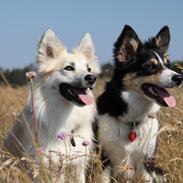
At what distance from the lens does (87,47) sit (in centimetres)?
527

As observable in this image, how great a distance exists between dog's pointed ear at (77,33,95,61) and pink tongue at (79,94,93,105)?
713mm

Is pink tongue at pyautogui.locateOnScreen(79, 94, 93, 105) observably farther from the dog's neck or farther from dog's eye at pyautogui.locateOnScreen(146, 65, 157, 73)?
dog's eye at pyautogui.locateOnScreen(146, 65, 157, 73)

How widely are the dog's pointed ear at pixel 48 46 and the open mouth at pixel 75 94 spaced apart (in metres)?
0.42

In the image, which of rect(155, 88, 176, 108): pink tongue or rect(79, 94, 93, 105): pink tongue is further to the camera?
rect(155, 88, 176, 108): pink tongue

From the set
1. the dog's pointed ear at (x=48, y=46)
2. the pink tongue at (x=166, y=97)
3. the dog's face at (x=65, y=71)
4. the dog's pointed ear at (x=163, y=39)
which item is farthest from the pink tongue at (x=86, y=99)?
the dog's pointed ear at (x=163, y=39)

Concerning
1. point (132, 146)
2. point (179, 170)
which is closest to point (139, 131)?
point (132, 146)

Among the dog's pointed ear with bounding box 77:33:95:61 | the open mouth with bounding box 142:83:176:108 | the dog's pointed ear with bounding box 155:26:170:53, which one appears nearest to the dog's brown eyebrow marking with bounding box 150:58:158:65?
the open mouth with bounding box 142:83:176:108

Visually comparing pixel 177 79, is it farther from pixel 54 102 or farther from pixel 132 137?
pixel 54 102

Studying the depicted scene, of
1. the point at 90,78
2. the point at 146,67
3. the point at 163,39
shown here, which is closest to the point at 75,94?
the point at 90,78

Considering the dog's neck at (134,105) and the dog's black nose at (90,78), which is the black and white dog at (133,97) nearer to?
the dog's neck at (134,105)

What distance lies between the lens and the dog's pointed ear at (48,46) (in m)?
4.95

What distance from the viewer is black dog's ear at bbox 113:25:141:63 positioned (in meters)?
5.29

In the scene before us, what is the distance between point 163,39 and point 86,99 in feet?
5.04

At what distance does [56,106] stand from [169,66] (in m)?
1.53
